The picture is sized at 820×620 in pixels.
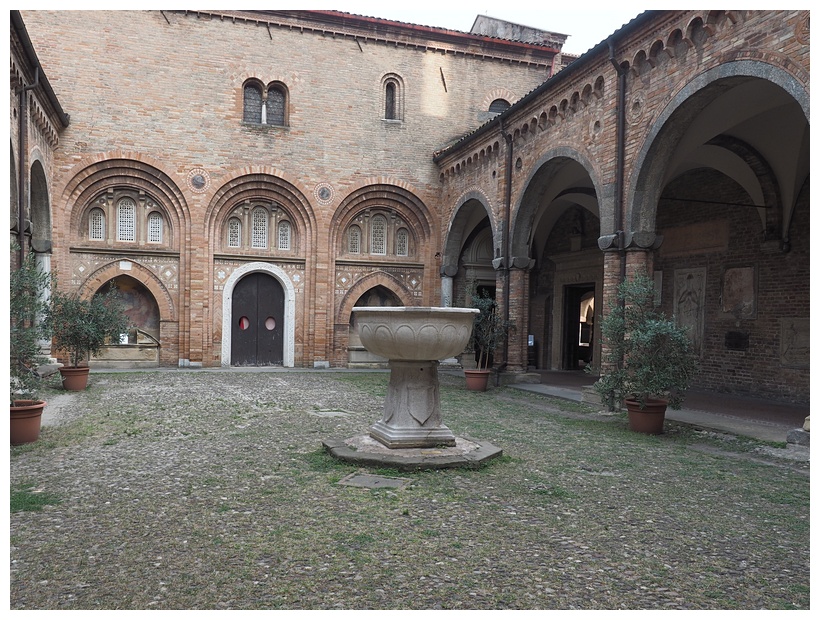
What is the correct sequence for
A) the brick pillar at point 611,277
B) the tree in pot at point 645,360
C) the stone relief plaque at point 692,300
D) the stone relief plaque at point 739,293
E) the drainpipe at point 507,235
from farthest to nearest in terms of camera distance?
the drainpipe at point 507,235 < the stone relief plaque at point 692,300 < the stone relief plaque at point 739,293 < the brick pillar at point 611,277 < the tree in pot at point 645,360

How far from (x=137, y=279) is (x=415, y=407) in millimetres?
11797

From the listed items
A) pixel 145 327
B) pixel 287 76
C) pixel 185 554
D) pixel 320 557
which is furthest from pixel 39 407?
pixel 287 76

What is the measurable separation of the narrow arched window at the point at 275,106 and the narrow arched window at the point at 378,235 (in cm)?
354

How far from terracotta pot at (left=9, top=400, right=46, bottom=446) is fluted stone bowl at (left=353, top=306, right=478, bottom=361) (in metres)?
3.61

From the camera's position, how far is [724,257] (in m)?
12.5

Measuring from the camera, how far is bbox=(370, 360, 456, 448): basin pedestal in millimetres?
6266

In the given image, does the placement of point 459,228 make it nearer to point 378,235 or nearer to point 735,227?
point 378,235

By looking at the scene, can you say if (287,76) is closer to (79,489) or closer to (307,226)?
(307,226)

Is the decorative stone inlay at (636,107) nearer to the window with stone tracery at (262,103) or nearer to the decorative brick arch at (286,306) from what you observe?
the window with stone tracery at (262,103)

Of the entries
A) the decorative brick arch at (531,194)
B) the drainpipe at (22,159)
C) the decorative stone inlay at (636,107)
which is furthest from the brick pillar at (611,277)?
the drainpipe at (22,159)

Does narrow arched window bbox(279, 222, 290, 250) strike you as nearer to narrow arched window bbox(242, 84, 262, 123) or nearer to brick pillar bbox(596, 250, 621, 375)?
narrow arched window bbox(242, 84, 262, 123)

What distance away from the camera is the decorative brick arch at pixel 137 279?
50.7 feet

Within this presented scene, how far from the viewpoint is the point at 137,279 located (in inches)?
625

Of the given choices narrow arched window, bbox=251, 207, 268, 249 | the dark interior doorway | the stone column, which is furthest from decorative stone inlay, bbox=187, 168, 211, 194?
the dark interior doorway
